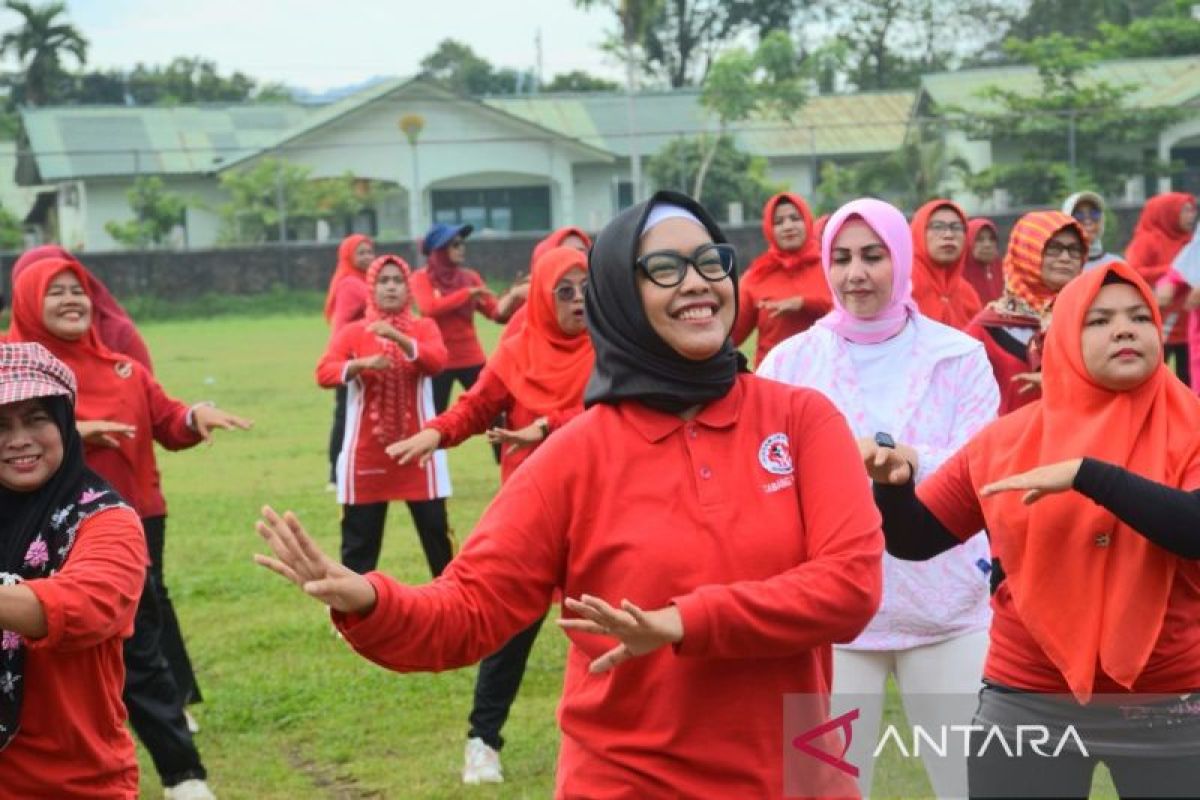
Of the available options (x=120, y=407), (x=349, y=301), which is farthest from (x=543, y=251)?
(x=349, y=301)

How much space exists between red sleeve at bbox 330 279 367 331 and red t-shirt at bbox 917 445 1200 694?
945 cm

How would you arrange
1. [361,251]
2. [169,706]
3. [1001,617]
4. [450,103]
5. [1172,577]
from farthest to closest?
[450,103] → [361,251] → [169,706] → [1001,617] → [1172,577]

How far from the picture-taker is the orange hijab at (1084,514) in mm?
3973

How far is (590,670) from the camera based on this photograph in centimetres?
347

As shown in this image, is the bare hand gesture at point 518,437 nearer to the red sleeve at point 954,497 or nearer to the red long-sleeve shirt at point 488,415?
the red long-sleeve shirt at point 488,415

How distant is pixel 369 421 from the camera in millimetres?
9562

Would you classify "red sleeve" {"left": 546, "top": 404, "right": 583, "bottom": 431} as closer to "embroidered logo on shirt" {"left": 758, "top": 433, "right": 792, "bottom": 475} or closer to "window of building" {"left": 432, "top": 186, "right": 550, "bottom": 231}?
"embroidered logo on shirt" {"left": 758, "top": 433, "right": 792, "bottom": 475}

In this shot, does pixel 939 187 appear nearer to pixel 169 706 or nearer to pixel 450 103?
pixel 450 103

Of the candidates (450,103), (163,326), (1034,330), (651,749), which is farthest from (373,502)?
(450,103)

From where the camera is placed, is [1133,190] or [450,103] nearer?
[1133,190]

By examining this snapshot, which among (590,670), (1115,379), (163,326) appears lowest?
(163,326)

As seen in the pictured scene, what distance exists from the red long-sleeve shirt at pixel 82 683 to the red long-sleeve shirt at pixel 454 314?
9353 millimetres

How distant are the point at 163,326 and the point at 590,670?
3324cm

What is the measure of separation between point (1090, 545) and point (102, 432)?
3803mm
